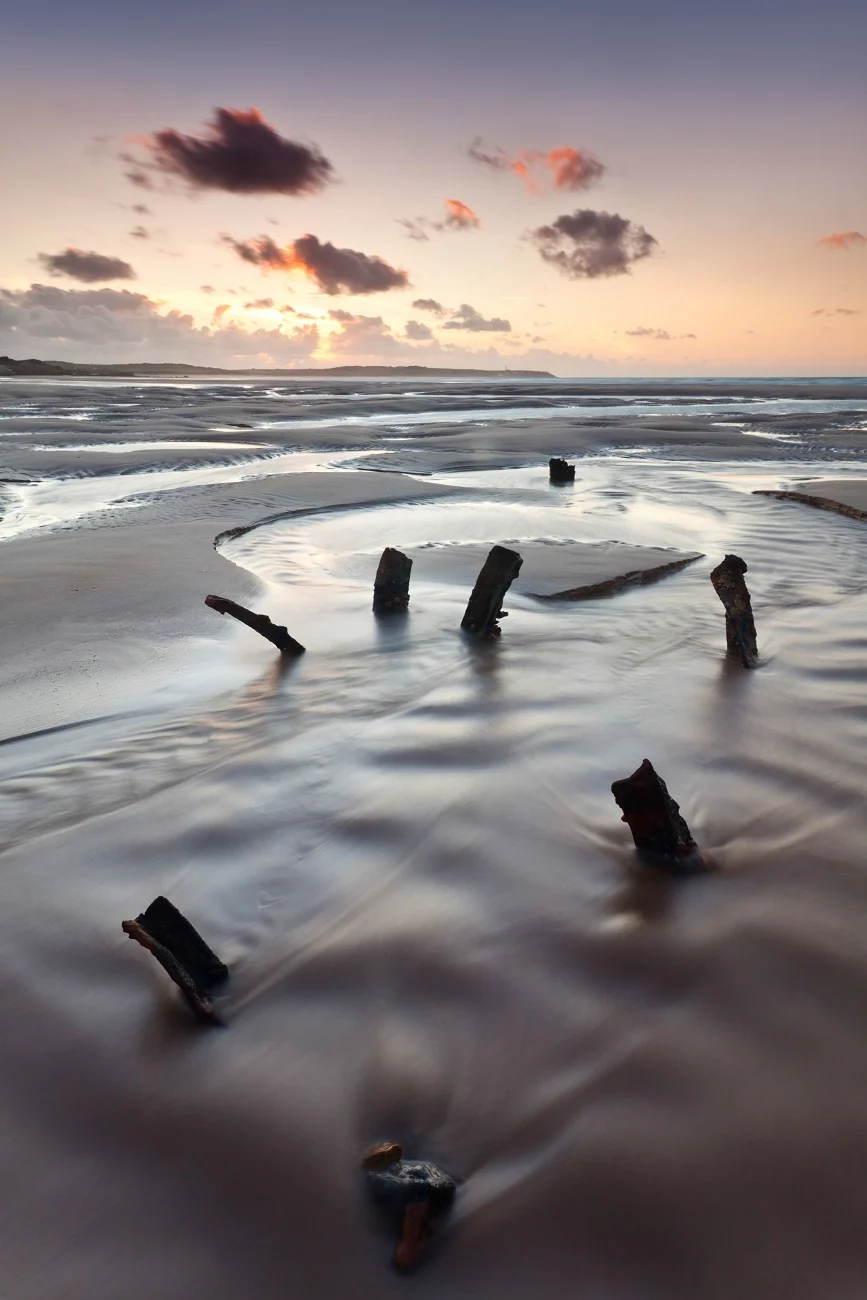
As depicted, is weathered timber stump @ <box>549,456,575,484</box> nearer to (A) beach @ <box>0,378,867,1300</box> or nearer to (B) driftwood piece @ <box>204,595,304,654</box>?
(A) beach @ <box>0,378,867,1300</box>

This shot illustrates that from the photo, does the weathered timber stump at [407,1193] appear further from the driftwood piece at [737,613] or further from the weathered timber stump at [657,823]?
the driftwood piece at [737,613]

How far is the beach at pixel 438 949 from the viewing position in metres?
1.91

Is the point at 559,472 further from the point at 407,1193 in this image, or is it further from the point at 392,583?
the point at 407,1193

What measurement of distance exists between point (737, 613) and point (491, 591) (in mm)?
1785

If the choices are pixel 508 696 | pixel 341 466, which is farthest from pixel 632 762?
pixel 341 466

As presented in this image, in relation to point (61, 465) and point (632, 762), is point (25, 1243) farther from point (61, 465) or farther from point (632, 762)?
point (61, 465)

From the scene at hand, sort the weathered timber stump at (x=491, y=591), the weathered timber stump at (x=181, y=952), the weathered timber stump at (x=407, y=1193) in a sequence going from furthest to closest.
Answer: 1. the weathered timber stump at (x=491, y=591)
2. the weathered timber stump at (x=181, y=952)
3. the weathered timber stump at (x=407, y=1193)

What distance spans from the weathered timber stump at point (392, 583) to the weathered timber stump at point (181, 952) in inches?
175

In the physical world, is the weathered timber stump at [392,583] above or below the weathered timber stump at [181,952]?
above

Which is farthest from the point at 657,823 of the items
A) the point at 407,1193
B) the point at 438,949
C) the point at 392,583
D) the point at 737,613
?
the point at 392,583

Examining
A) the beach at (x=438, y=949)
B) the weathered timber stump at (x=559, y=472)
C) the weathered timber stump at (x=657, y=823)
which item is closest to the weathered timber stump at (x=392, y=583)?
the beach at (x=438, y=949)

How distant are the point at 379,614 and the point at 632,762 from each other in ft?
10.9

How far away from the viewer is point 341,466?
17.8 meters

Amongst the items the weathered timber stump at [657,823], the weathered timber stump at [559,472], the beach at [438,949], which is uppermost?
the weathered timber stump at [559,472]
